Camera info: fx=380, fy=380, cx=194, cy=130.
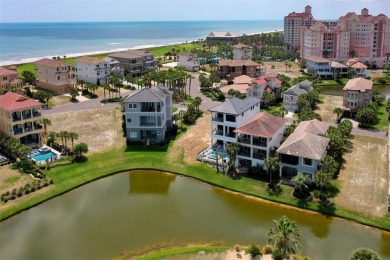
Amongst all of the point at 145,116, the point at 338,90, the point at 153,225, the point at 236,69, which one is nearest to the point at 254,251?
the point at 153,225

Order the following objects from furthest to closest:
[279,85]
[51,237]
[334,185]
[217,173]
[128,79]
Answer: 1. [128,79]
2. [279,85]
3. [217,173]
4. [334,185]
5. [51,237]

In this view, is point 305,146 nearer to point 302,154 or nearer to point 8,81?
point 302,154

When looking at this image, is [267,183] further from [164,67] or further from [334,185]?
[164,67]

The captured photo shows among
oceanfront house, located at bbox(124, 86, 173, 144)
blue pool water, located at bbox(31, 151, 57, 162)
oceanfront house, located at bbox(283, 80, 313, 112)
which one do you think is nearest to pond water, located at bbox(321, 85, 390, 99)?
oceanfront house, located at bbox(283, 80, 313, 112)

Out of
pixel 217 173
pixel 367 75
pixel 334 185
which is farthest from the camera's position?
pixel 367 75

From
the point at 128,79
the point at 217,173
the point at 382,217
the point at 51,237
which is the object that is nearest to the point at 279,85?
the point at 128,79

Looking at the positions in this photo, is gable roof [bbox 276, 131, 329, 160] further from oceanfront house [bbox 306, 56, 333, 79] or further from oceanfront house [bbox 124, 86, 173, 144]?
oceanfront house [bbox 306, 56, 333, 79]

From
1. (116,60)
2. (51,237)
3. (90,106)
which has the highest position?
(116,60)

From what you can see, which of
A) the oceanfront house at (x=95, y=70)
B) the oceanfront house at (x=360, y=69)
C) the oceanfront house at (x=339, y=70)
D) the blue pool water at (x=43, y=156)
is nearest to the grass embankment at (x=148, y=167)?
the blue pool water at (x=43, y=156)

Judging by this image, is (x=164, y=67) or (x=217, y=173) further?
(x=164, y=67)
